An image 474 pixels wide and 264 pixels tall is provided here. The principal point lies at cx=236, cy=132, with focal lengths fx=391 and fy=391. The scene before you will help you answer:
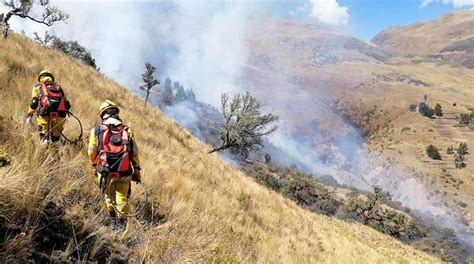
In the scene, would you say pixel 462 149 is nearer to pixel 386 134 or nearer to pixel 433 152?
pixel 433 152

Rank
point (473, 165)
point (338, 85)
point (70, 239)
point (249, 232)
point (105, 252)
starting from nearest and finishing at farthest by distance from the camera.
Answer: point (70, 239)
point (105, 252)
point (249, 232)
point (473, 165)
point (338, 85)

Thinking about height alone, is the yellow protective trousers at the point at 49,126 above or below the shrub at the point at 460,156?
below

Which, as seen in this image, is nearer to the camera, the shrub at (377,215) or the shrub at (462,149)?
the shrub at (377,215)

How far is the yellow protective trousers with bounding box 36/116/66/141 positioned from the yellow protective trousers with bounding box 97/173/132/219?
177 cm

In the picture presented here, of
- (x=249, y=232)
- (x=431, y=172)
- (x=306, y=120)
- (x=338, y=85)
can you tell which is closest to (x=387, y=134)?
(x=431, y=172)

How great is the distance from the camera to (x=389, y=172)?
110750 mm

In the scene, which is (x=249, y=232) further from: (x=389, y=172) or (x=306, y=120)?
(x=306, y=120)

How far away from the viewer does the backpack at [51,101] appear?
6.12 m

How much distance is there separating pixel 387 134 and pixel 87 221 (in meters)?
136

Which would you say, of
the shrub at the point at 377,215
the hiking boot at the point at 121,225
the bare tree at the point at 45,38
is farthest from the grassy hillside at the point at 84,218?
the shrub at the point at 377,215

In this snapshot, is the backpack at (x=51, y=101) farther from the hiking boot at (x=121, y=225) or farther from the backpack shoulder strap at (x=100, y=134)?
the hiking boot at (x=121, y=225)

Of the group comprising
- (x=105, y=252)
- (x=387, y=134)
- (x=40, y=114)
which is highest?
(x=387, y=134)

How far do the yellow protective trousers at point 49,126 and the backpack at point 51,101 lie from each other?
85mm

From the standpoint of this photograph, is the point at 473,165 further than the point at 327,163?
No
